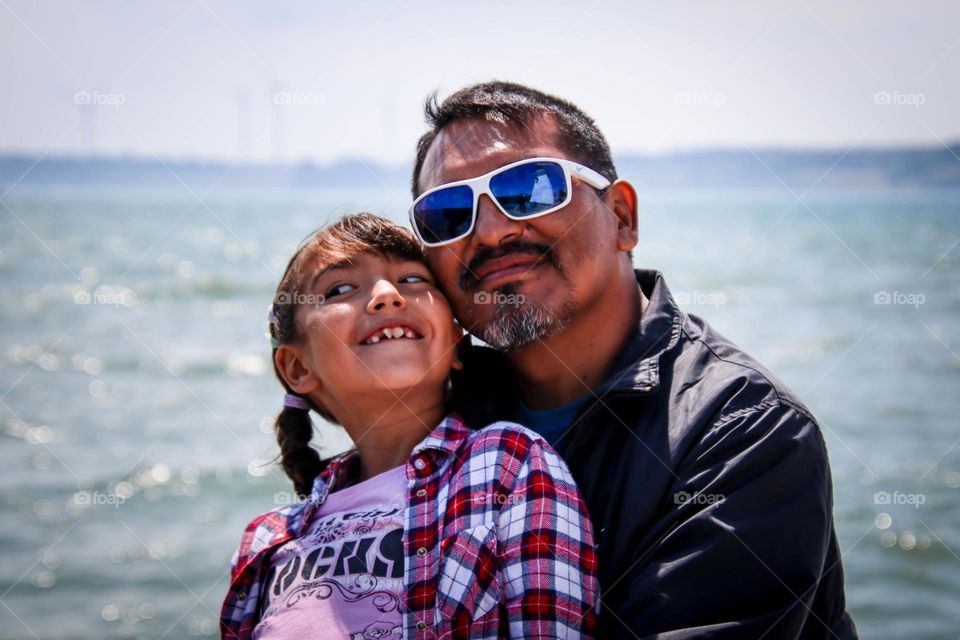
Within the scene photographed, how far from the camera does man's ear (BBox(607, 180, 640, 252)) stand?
12.2 feet

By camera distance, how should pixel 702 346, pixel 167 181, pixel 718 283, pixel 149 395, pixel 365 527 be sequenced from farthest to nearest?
pixel 167 181, pixel 718 283, pixel 149 395, pixel 702 346, pixel 365 527

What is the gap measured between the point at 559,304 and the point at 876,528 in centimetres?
589

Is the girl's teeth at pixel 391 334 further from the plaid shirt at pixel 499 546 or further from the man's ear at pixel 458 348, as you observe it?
the plaid shirt at pixel 499 546

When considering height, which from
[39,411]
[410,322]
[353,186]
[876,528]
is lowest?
[876,528]

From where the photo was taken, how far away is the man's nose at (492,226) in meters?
3.46

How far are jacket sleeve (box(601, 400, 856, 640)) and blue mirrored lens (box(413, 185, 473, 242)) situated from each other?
3.96 ft

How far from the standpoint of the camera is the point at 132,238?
40.4m

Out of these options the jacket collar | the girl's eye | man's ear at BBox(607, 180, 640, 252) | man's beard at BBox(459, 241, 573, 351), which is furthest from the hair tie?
man's ear at BBox(607, 180, 640, 252)

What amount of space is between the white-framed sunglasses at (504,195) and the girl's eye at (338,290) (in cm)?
38

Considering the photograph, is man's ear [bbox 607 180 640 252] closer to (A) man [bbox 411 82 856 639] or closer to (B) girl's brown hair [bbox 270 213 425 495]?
(A) man [bbox 411 82 856 639]

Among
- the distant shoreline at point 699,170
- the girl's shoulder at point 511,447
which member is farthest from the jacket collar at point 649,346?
the distant shoreline at point 699,170

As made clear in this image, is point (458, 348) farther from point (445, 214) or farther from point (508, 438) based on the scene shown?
point (508, 438)

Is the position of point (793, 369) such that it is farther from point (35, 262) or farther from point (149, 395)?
point (35, 262)

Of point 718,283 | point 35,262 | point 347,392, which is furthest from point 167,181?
point 347,392
